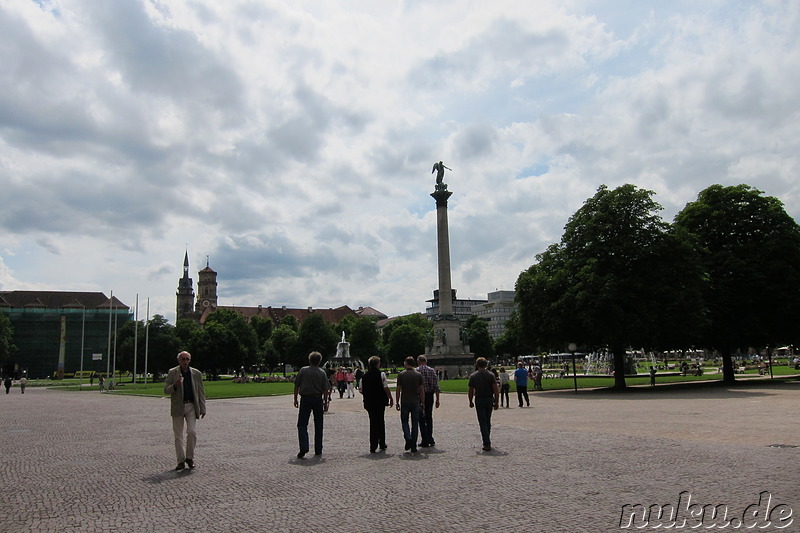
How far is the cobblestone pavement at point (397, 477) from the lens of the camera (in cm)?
776

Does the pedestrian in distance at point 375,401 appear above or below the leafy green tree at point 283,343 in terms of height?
below

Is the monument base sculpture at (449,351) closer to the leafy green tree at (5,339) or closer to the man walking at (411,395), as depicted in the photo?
the man walking at (411,395)

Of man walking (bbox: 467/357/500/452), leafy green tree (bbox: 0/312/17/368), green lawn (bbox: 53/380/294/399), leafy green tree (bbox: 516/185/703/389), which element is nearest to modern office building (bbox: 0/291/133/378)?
leafy green tree (bbox: 0/312/17/368)

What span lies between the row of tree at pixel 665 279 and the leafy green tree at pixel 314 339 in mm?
74956

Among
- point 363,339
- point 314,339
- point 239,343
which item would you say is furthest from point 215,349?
point 363,339

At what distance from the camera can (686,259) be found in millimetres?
37500

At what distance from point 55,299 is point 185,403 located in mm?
154972

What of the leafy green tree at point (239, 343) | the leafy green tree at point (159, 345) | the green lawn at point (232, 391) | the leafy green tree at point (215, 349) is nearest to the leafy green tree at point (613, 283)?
the green lawn at point (232, 391)

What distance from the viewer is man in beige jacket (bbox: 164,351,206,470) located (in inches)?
454

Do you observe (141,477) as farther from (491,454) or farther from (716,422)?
(716,422)

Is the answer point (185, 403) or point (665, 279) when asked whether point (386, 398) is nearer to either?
point (185, 403)

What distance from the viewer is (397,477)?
10.5 metres

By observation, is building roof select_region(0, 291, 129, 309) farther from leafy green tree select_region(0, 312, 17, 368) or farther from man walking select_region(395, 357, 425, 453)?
man walking select_region(395, 357, 425, 453)

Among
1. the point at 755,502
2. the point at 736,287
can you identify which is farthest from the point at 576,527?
the point at 736,287
